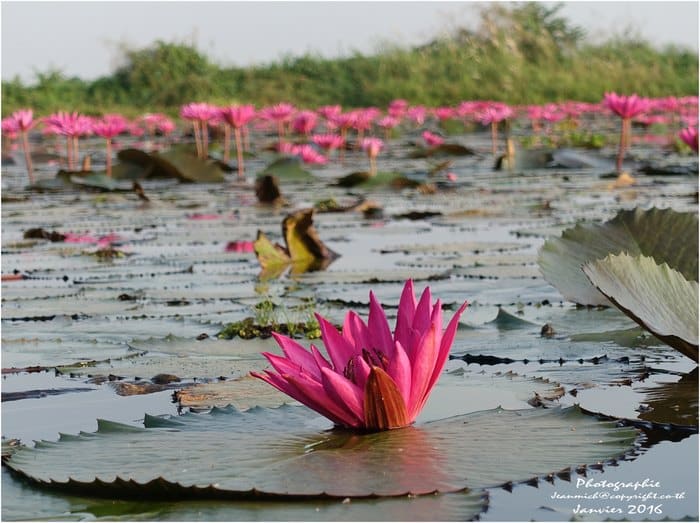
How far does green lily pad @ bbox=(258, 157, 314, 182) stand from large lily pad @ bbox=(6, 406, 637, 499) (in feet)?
18.4

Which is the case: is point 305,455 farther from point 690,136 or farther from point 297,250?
point 690,136

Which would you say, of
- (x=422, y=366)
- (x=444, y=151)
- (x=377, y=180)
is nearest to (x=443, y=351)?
(x=422, y=366)

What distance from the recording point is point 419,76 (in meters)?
19.2

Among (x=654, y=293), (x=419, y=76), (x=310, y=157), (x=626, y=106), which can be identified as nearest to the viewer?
(x=654, y=293)

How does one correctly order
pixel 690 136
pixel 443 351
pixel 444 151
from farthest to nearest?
pixel 444 151 < pixel 690 136 < pixel 443 351

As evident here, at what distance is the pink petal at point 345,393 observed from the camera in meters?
1.32

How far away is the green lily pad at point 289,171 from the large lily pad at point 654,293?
5508mm

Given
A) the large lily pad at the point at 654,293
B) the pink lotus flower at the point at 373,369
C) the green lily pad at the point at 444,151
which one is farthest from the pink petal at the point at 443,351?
the green lily pad at the point at 444,151

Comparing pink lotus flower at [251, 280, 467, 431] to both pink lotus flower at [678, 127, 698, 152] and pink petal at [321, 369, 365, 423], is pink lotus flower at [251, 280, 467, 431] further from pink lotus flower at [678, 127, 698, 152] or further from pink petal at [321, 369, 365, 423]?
pink lotus flower at [678, 127, 698, 152]

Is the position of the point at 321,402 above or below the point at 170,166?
below

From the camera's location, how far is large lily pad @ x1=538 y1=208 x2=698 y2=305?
2.01 m

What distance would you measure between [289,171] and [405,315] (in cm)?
569

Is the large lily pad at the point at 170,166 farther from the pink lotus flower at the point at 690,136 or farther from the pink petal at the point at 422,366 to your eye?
the pink petal at the point at 422,366

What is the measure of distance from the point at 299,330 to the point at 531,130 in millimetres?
11152
